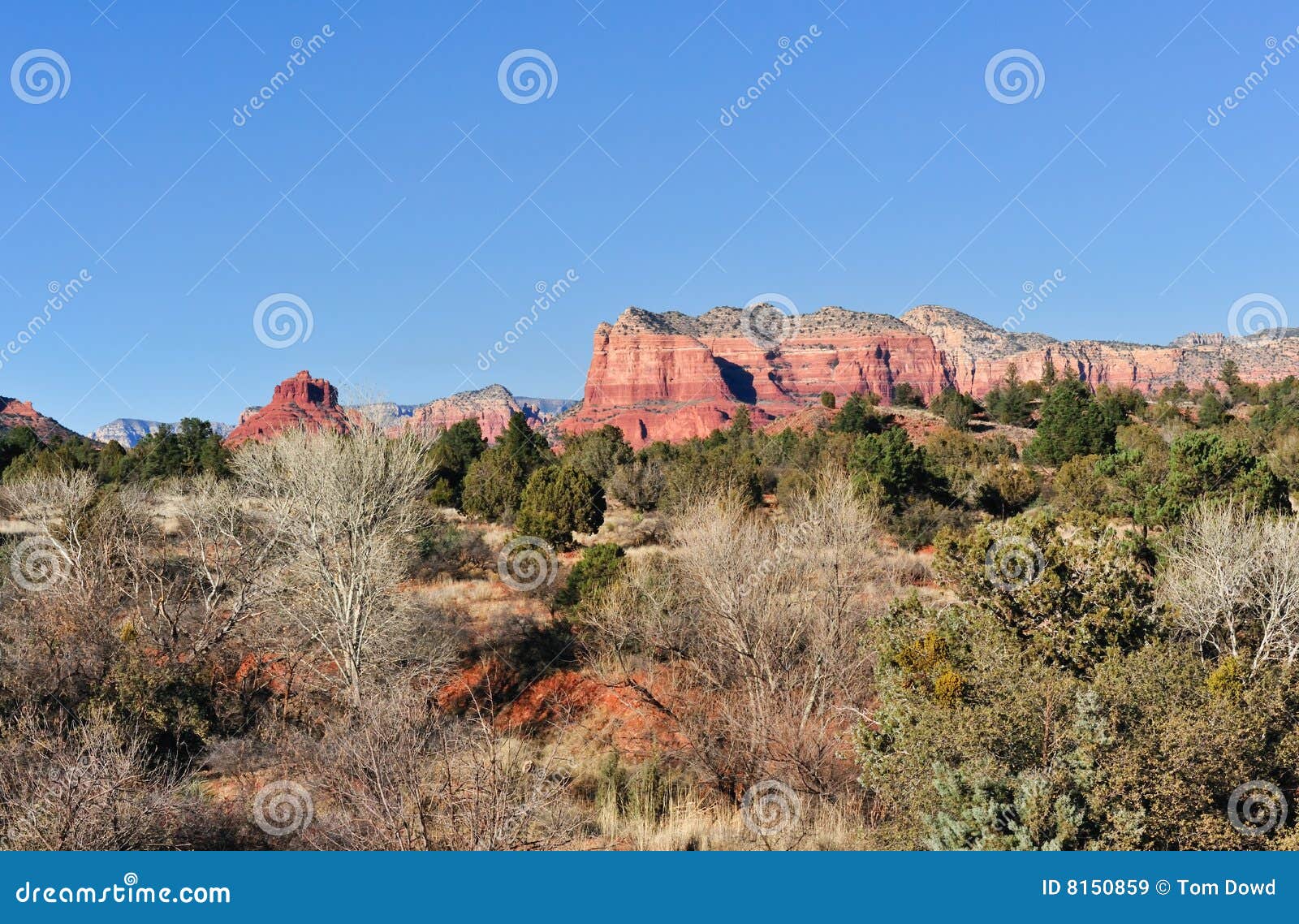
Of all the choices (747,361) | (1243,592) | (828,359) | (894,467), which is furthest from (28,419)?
(828,359)

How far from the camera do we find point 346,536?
20.0 meters

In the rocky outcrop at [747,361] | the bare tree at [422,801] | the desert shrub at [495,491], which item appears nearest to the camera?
the bare tree at [422,801]

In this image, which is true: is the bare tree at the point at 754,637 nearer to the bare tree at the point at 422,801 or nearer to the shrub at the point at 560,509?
the bare tree at the point at 422,801

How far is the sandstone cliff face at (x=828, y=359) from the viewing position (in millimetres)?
155000

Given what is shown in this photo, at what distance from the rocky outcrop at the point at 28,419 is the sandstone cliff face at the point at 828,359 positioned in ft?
237

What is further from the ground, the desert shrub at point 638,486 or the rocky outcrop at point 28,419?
the rocky outcrop at point 28,419

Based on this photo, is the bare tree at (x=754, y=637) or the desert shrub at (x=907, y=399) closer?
the bare tree at (x=754, y=637)

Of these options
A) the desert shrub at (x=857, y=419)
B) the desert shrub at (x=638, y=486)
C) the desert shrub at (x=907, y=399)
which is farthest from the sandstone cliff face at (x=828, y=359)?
the desert shrub at (x=638, y=486)

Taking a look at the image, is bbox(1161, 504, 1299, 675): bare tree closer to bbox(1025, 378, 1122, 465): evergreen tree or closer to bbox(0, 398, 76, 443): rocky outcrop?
bbox(1025, 378, 1122, 465): evergreen tree

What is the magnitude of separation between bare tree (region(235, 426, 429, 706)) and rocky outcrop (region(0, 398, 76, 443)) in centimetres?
7771

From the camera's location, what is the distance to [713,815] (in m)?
13.5

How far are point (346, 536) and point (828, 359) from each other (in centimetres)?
15155

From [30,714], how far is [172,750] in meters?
3.06

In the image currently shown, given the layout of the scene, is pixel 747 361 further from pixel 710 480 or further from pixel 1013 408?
pixel 710 480
